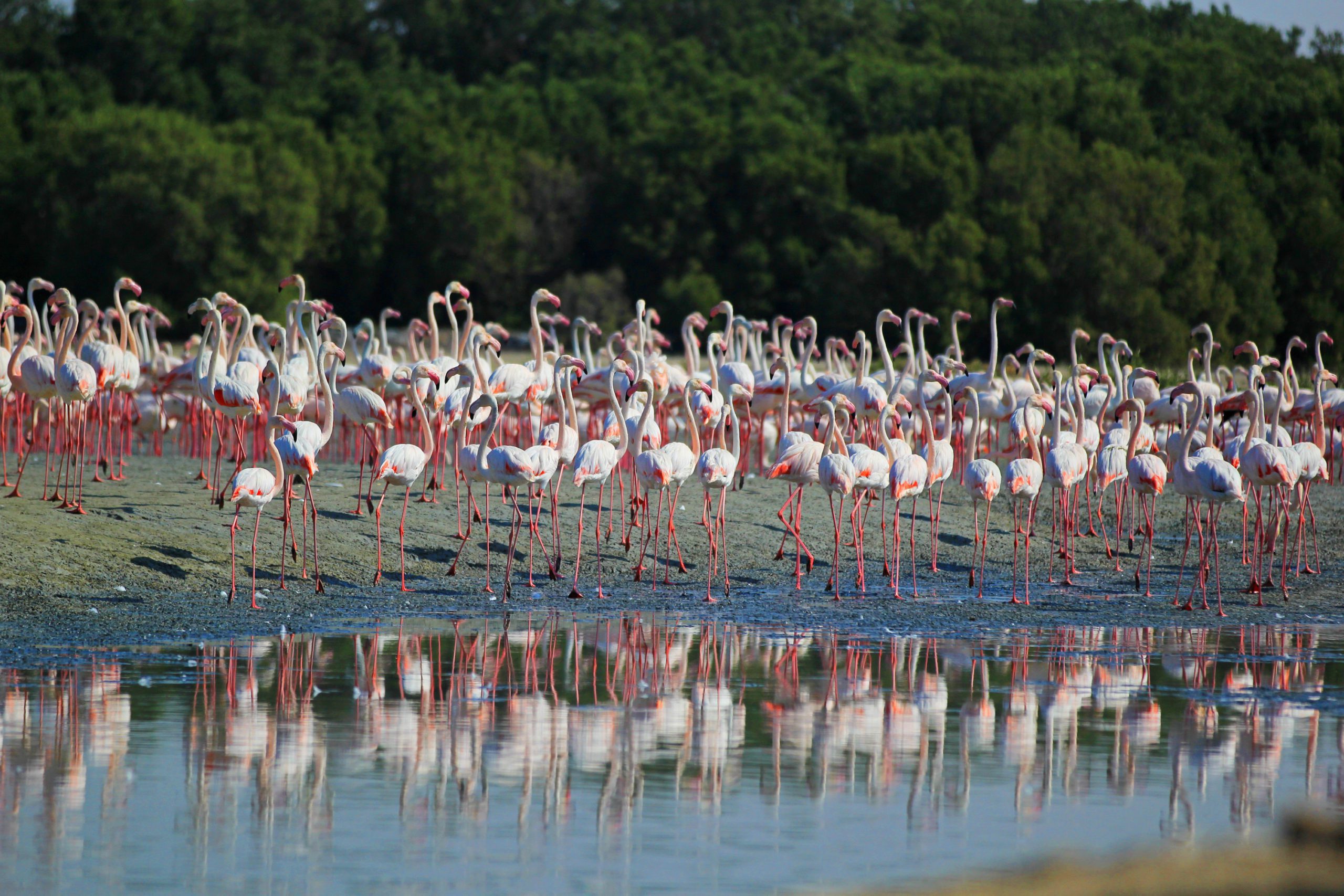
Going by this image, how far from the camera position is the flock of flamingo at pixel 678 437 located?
11.6 m

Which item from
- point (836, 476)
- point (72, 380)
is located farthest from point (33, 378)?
point (836, 476)

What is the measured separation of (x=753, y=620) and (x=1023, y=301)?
103 ft

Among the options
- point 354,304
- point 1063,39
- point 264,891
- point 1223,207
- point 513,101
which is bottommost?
point 264,891

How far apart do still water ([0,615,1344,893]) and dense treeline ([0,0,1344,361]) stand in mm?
31645

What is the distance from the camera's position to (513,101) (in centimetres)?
5078

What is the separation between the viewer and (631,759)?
22.0 feet

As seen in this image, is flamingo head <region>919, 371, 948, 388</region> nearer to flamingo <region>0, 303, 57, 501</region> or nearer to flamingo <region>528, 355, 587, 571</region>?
flamingo <region>528, 355, 587, 571</region>

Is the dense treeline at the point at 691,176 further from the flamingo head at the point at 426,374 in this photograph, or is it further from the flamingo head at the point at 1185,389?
the flamingo head at the point at 426,374

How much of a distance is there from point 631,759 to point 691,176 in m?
40.1

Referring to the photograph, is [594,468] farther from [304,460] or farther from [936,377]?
[936,377]

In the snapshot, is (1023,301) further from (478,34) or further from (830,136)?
(478,34)

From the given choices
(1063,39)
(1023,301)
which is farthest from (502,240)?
(1063,39)

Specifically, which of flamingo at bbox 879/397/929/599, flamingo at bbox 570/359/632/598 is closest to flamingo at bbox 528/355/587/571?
flamingo at bbox 570/359/632/598

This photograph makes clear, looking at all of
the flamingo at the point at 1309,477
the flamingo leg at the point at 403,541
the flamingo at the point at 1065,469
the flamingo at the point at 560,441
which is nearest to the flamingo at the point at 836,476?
the flamingo at the point at 1065,469
